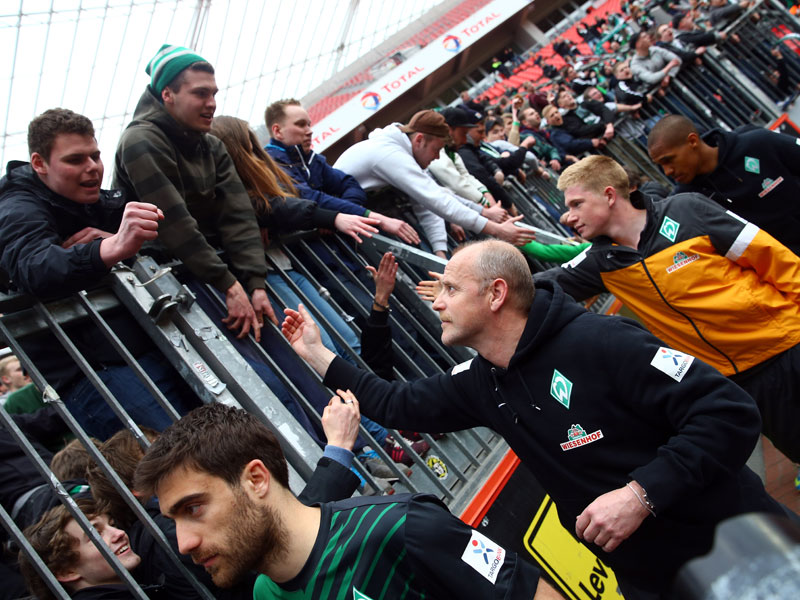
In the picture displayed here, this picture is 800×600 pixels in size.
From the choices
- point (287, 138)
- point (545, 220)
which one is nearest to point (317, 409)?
point (287, 138)

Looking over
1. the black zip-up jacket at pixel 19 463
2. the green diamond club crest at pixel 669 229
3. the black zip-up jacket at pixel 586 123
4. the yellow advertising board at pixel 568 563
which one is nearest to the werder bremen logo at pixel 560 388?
the yellow advertising board at pixel 568 563

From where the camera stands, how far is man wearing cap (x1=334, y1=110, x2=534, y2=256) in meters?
3.92

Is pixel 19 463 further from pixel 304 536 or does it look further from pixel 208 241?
pixel 304 536

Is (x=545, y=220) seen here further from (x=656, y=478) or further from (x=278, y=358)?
(x=656, y=478)

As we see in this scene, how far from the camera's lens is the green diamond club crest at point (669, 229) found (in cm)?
279

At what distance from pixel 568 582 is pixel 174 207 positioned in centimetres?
252

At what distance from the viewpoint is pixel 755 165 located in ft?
12.0

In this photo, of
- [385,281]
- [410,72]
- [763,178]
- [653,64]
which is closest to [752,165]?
[763,178]

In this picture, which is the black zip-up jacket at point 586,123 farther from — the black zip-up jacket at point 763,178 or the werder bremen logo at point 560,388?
the werder bremen logo at point 560,388

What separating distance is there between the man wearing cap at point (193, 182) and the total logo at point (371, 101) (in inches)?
547

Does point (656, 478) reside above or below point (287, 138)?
below

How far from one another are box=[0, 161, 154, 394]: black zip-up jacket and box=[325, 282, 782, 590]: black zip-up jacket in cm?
153

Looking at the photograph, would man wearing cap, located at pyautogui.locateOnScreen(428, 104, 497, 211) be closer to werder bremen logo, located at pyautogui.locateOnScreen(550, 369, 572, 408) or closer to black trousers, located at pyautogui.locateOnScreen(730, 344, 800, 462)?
black trousers, located at pyautogui.locateOnScreen(730, 344, 800, 462)

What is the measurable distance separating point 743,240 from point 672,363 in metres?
1.30
